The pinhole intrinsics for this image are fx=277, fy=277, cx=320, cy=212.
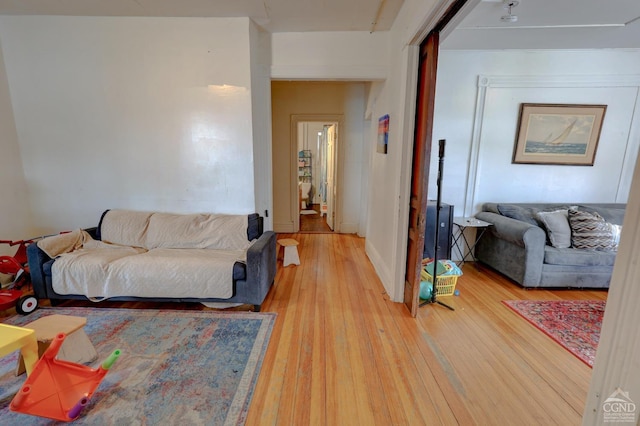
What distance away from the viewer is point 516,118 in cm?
350

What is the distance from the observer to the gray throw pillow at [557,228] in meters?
3.00

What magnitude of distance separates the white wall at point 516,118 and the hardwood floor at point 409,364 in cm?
138

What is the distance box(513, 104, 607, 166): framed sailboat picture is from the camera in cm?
340

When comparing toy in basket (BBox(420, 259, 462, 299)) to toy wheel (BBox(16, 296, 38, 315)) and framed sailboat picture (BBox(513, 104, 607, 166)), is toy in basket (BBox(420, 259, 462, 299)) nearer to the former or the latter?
framed sailboat picture (BBox(513, 104, 607, 166))

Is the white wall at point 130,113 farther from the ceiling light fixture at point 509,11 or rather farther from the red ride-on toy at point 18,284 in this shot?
the ceiling light fixture at point 509,11

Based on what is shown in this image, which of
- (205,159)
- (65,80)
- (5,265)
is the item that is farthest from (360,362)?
(65,80)

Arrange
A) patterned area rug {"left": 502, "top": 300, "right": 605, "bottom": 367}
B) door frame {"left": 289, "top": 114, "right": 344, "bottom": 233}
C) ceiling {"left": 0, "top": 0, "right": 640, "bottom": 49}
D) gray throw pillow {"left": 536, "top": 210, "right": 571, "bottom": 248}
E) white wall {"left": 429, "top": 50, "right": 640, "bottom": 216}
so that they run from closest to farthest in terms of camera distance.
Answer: patterned area rug {"left": 502, "top": 300, "right": 605, "bottom": 367}
ceiling {"left": 0, "top": 0, "right": 640, "bottom": 49}
gray throw pillow {"left": 536, "top": 210, "right": 571, "bottom": 248}
white wall {"left": 429, "top": 50, "right": 640, "bottom": 216}
door frame {"left": 289, "top": 114, "right": 344, "bottom": 233}

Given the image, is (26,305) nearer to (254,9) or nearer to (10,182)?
(10,182)

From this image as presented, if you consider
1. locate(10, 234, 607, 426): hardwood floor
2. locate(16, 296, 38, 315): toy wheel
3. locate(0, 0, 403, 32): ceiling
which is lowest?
Answer: locate(10, 234, 607, 426): hardwood floor

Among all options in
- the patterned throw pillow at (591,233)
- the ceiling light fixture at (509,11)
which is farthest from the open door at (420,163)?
the patterned throw pillow at (591,233)

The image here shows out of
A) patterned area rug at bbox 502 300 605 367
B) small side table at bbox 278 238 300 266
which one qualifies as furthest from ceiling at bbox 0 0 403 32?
patterned area rug at bbox 502 300 605 367

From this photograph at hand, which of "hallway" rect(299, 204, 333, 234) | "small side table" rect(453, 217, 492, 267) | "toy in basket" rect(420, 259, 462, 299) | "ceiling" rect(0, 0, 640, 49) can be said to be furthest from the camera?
"hallway" rect(299, 204, 333, 234)

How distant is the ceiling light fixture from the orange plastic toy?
351cm

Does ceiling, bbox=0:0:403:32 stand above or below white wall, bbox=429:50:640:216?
above
